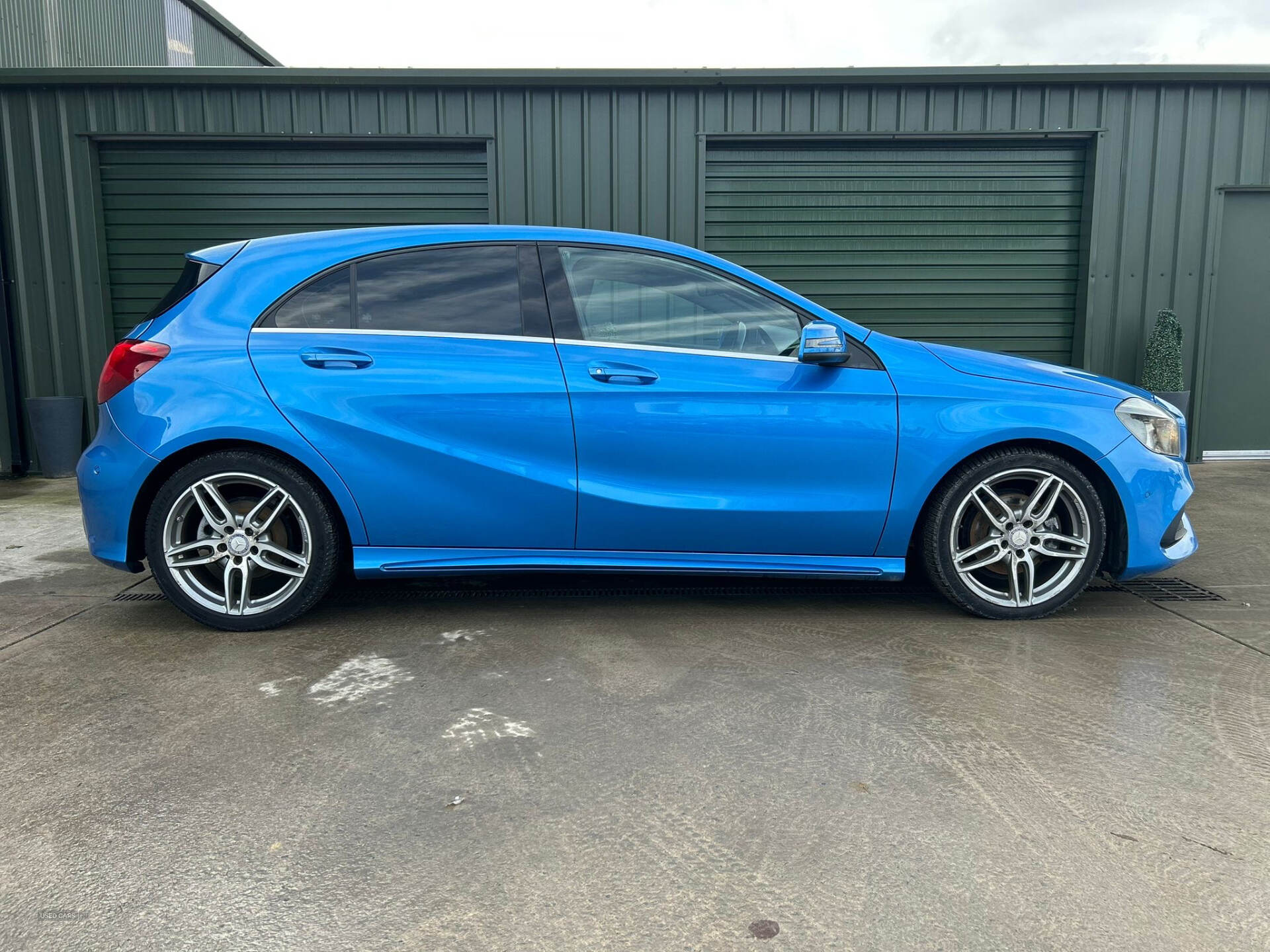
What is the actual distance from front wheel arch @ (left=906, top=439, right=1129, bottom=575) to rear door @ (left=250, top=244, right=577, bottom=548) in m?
1.45

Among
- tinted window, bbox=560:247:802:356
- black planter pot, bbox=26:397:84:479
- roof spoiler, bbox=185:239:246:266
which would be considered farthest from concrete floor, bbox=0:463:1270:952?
black planter pot, bbox=26:397:84:479

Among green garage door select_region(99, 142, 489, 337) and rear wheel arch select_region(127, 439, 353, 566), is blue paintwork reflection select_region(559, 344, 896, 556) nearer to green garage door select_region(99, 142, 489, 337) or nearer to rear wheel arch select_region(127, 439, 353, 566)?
rear wheel arch select_region(127, 439, 353, 566)

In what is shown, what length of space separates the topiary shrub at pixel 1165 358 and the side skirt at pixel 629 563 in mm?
5733

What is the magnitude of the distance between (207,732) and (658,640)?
1638mm

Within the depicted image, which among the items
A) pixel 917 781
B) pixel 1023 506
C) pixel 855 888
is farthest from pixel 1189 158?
pixel 855 888

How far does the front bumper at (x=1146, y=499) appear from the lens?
393cm

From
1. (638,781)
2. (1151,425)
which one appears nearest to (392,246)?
(638,781)

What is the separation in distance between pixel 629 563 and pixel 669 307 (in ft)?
3.48

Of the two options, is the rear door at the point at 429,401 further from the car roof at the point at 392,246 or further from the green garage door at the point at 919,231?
the green garage door at the point at 919,231

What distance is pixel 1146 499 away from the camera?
13.0 feet

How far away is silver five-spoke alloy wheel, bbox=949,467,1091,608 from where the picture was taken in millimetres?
3957

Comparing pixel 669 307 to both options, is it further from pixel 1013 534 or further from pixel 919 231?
pixel 919 231

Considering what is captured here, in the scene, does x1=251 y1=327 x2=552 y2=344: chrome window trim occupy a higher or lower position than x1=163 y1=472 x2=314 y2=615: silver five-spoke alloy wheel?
higher

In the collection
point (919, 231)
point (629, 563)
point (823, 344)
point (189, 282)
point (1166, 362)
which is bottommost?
point (629, 563)
